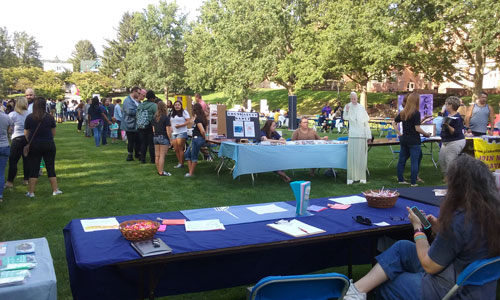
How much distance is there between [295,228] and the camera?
9.71 ft

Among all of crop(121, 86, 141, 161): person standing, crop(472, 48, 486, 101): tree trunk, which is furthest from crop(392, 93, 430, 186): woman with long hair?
crop(472, 48, 486, 101): tree trunk

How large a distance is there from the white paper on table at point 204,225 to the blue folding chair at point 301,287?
102 centimetres

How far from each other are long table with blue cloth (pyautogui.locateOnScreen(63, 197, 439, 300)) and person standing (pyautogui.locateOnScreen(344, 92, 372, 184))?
4.13m

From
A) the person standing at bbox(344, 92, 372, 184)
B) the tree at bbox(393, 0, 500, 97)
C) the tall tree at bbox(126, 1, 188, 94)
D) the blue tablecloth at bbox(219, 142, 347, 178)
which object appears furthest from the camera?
the tall tree at bbox(126, 1, 188, 94)

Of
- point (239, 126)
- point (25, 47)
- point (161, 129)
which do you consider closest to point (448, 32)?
point (239, 126)

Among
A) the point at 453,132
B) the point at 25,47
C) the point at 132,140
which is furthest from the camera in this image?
the point at 25,47

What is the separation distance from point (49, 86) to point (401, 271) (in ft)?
177

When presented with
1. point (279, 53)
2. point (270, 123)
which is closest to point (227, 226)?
point (270, 123)

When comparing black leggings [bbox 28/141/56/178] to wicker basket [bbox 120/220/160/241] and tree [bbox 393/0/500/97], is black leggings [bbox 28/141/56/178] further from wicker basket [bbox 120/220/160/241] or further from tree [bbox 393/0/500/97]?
tree [bbox 393/0/500/97]

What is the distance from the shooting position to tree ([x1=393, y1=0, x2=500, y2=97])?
20.4 m

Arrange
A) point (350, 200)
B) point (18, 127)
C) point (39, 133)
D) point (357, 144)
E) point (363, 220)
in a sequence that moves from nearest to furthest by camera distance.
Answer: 1. point (363, 220)
2. point (350, 200)
3. point (39, 133)
4. point (18, 127)
5. point (357, 144)

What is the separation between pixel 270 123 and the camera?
8.95m

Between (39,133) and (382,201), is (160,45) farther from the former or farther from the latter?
(382,201)

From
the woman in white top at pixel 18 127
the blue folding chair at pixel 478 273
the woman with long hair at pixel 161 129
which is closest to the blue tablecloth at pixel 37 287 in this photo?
the blue folding chair at pixel 478 273
